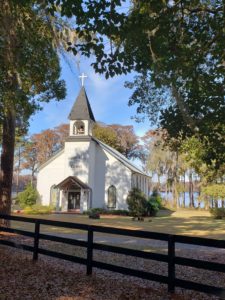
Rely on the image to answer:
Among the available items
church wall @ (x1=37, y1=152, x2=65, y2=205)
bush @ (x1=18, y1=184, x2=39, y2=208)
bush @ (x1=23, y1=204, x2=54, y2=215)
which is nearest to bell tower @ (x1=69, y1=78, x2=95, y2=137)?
church wall @ (x1=37, y1=152, x2=65, y2=205)

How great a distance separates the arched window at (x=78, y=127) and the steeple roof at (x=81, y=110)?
0.58m

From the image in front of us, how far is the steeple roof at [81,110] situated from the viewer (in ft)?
136

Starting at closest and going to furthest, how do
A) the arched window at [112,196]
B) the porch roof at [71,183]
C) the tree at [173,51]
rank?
1. the tree at [173,51]
2. the porch roof at [71,183]
3. the arched window at [112,196]

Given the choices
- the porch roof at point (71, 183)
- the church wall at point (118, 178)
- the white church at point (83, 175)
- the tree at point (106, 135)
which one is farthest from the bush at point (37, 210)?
the tree at point (106, 135)

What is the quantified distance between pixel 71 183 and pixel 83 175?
61.0 inches

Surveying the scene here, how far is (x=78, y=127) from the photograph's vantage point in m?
41.7

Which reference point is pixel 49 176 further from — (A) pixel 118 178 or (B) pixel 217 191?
(B) pixel 217 191

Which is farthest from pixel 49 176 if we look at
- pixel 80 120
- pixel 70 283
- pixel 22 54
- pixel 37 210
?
pixel 70 283

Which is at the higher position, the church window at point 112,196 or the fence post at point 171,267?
the church window at point 112,196

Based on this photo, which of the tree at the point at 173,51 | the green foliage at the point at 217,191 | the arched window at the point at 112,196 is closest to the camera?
the tree at the point at 173,51

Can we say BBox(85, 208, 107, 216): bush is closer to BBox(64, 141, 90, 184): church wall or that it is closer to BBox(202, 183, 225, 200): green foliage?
BBox(64, 141, 90, 184): church wall

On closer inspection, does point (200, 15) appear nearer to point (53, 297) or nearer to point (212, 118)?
point (212, 118)

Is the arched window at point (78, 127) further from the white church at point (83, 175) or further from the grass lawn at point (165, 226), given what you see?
the grass lawn at point (165, 226)

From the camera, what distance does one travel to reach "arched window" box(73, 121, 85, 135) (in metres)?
41.4
